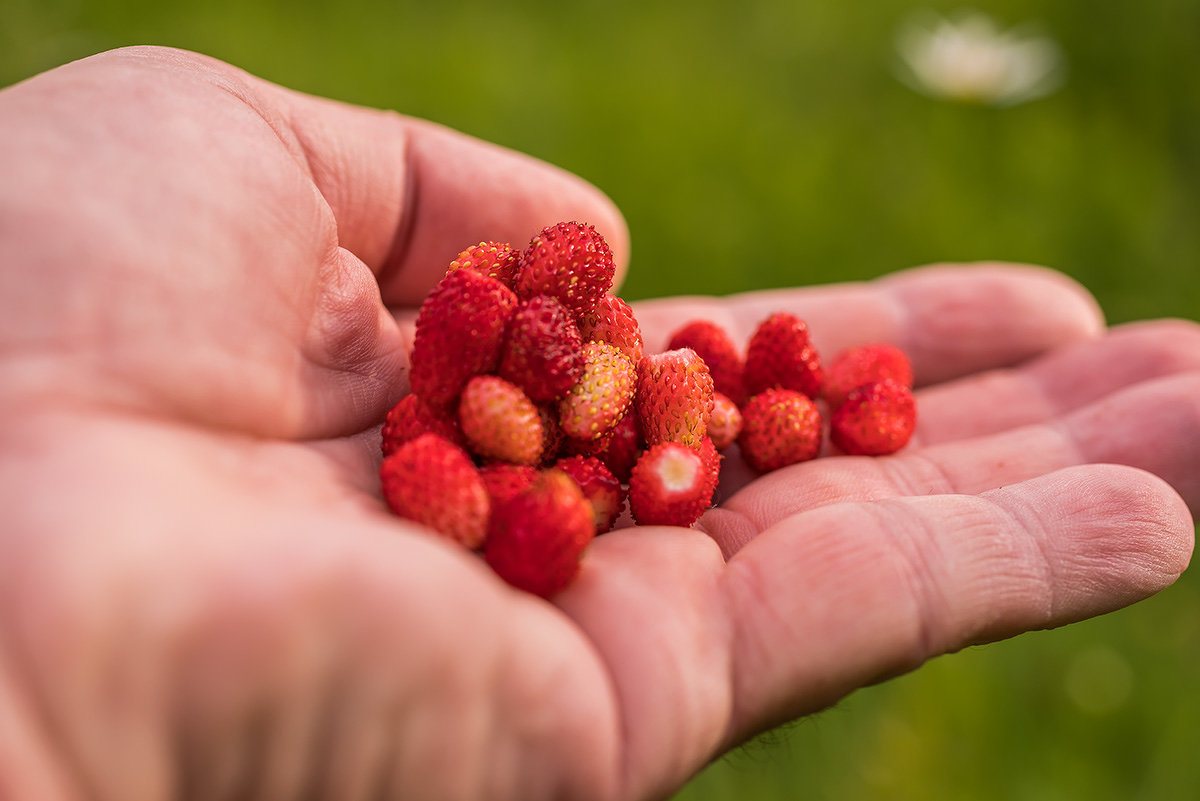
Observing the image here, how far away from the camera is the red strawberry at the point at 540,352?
1331mm

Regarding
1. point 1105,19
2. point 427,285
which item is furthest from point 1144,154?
point 427,285

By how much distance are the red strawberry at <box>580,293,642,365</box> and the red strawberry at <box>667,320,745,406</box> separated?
0.62 ft

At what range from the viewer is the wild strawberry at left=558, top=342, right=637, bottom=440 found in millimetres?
1376

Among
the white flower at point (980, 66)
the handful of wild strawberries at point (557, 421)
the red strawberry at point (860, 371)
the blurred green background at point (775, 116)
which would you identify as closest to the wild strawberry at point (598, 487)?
the handful of wild strawberries at point (557, 421)

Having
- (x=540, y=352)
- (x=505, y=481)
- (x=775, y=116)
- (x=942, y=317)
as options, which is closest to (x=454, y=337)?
(x=540, y=352)

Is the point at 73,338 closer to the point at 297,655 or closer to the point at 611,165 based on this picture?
the point at 297,655

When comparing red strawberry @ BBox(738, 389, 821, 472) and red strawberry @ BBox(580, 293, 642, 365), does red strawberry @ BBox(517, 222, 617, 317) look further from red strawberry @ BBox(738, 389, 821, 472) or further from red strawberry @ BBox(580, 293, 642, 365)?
red strawberry @ BBox(738, 389, 821, 472)

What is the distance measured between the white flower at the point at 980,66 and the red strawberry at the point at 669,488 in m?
2.02

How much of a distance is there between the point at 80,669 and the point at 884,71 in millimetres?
2884

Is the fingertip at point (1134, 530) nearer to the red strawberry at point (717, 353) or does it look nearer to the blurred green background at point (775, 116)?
the red strawberry at point (717, 353)

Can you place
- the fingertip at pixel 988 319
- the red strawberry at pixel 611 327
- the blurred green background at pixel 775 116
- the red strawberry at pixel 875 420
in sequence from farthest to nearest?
the blurred green background at pixel 775 116 → the fingertip at pixel 988 319 → the red strawberry at pixel 875 420 → the red strawberry at pixel 611 327

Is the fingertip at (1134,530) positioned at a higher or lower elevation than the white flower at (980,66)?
lower

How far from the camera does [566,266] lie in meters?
1.44

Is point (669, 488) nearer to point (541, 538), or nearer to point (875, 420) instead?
point (541, 538)
